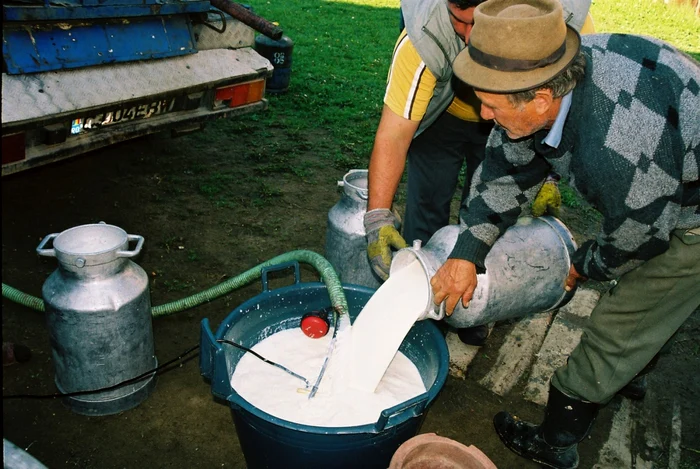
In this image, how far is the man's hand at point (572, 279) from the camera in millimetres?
2605

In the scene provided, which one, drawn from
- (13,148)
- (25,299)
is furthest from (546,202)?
(13,148)

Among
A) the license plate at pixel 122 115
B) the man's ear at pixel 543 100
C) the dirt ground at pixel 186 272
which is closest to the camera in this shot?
the man's ear at pixel 543 100

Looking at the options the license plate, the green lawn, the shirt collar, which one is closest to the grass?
the green lawn

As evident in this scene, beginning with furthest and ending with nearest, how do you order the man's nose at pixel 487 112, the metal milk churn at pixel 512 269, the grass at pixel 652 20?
the grass at pixel 652 20, the metal milk churn at pixel 512 269, the man's nose at pixel 487 112

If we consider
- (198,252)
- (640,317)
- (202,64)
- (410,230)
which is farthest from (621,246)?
(202,64)

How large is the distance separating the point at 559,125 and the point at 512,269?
0.64m

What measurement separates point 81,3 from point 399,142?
2139 mm

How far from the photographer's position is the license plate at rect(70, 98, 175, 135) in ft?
12.1

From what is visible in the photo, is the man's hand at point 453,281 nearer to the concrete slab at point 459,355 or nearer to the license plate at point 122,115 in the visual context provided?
the concrete slab at point 459,355

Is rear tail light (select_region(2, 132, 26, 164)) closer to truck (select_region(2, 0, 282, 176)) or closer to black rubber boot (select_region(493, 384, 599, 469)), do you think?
truck (select_region(2, 0, 282, 176))

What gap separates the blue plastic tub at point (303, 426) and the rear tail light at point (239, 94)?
2176 millimetres

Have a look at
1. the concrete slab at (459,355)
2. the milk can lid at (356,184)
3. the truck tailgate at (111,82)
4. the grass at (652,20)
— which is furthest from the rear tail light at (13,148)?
the grass at (652,20)

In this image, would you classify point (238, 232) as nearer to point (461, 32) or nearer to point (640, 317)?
point (461, 32)

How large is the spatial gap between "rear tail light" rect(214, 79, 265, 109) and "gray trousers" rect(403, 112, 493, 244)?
1597mm
